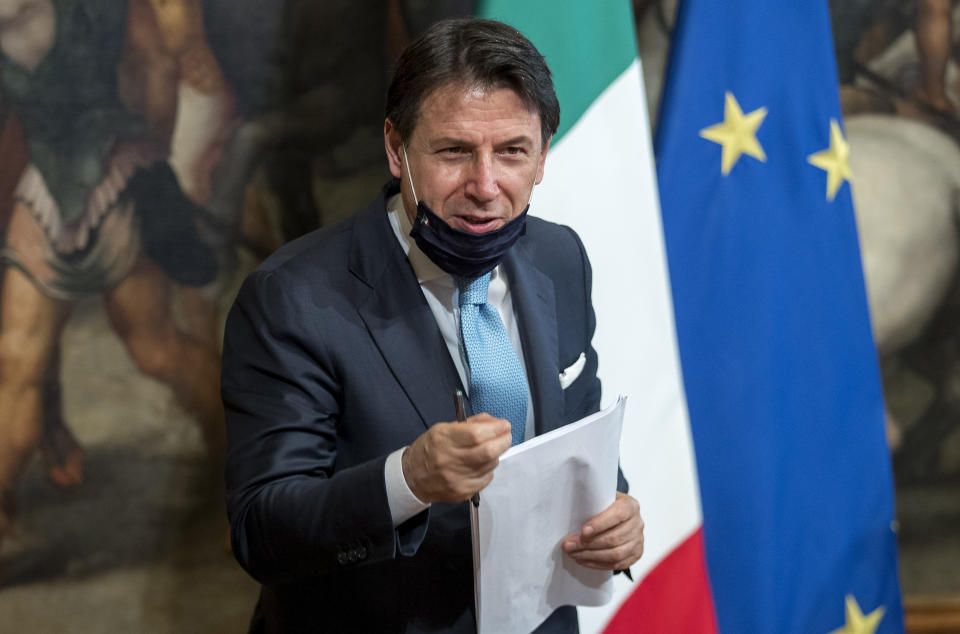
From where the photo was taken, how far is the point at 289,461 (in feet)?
4.70

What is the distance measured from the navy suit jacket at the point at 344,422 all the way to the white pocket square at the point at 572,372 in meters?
0.06

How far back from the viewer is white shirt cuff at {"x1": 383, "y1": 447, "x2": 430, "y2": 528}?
1345 millimetres

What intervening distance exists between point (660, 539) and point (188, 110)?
1.79 m

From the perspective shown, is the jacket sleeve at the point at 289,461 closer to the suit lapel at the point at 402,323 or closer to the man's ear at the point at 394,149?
the suit lapel at the point at 402,323

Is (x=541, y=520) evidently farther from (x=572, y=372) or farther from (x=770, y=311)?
(x=770, y=311)

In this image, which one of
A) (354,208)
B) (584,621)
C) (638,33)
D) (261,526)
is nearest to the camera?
(261,526)

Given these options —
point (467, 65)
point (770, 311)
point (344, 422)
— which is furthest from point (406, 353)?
point (770, 311)

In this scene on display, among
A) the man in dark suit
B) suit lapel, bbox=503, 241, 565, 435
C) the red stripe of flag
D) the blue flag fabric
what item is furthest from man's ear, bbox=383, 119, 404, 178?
the red stripe of flag

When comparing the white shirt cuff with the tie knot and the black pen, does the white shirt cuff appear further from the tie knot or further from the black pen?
the tie knot

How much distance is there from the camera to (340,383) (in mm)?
1545

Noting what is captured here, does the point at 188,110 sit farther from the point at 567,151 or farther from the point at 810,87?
the point at 810,87

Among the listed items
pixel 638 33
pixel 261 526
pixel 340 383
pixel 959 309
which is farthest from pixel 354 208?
pixel 959 309

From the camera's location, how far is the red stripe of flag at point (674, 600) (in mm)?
2355

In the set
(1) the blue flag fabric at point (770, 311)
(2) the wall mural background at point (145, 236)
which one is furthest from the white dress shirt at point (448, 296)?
(2) the wall mural background at point (145, 236)
